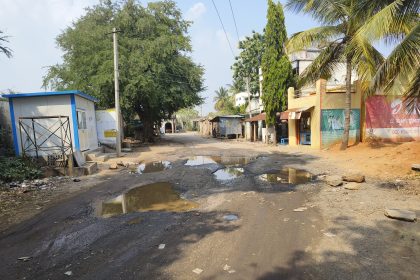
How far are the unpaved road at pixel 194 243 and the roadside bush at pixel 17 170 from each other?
3808mm

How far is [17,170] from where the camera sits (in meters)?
10.1

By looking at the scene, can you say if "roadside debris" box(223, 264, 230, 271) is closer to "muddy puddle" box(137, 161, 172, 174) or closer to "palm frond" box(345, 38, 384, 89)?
"muddy puddle" box(137, 161, 172, 174)

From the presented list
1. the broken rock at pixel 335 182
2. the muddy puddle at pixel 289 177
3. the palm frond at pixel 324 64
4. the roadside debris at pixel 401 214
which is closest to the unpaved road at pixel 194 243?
the roadside debris at pixel 401 214

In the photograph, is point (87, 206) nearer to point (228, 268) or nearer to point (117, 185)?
Answer: point (117, 185)

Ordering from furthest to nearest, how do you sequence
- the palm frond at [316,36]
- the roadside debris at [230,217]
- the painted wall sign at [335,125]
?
the painted wall sign at [335,125]
the palm frond at [316,36]
the roadside debris at [230,217]

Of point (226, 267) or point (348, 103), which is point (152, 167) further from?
point (348, 103)

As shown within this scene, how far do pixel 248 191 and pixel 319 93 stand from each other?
11686 mm

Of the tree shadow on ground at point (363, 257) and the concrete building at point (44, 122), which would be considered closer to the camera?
the tree shadow on ground at point (363, 257)

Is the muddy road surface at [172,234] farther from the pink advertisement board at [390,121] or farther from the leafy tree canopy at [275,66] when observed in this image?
the leafy tree canopy at [275,66]

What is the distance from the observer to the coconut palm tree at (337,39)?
1320cm

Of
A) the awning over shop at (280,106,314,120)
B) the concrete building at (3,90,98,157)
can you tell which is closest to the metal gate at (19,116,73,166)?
the concrete building at (3,90,98,157)

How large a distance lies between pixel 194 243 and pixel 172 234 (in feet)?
1.81

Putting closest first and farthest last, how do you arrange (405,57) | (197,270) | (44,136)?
(197,270) < (405,57) < (44,136)

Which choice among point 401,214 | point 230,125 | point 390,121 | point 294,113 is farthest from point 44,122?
point 230,125
